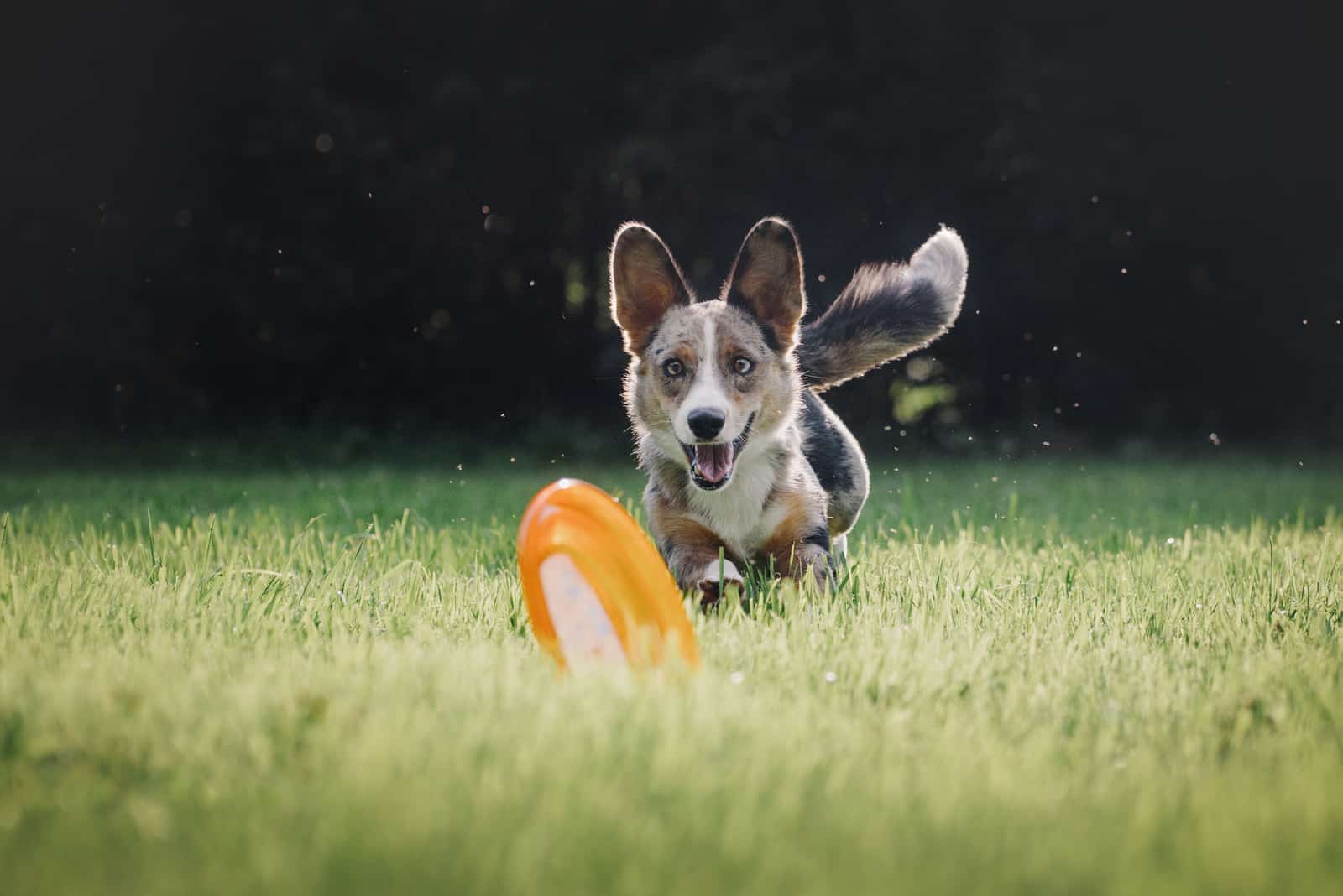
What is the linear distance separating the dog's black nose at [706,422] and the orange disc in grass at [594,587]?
2.51ft

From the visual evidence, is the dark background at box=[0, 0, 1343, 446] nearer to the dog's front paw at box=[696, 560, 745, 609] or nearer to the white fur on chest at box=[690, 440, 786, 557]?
the white fur on chest at box=[690, 440, 786, 557]

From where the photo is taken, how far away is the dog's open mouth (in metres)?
3.60

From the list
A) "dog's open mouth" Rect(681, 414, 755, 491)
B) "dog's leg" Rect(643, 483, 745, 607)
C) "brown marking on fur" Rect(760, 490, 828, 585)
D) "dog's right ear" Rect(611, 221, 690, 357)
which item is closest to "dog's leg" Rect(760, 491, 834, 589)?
"brown marking on fur" Rect(760, 490, 828, 585)

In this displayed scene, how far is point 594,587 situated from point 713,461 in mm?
1054

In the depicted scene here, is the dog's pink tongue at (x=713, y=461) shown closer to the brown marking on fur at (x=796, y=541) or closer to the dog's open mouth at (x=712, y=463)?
the dog's open mouth at (x=712, y=463)

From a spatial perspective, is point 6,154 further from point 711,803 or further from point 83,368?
point 711,803

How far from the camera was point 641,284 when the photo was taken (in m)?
3.96

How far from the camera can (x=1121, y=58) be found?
10.5 m

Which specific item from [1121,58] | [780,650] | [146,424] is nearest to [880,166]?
[1121,58]

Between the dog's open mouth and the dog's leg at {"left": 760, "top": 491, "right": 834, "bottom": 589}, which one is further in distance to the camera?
the dog's leg at {"left": 760, "top": 491, "right": 834, "bottom": 589}

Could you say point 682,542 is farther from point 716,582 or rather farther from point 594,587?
point 594,587

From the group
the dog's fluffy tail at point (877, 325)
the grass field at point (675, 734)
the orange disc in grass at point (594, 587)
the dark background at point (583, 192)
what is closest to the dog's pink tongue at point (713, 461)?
the grass field at point (675, 734)

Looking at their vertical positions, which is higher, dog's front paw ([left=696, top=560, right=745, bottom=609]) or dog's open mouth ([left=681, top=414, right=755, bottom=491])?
dog's open mouth ([left=681, top=414, right=755, bottom=491])

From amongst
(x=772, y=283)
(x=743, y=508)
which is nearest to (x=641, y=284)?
(x=772, y=283)
